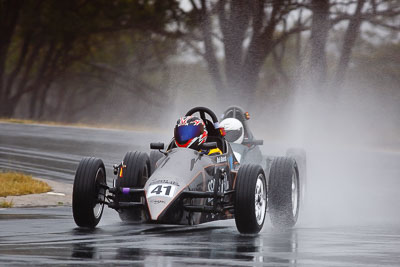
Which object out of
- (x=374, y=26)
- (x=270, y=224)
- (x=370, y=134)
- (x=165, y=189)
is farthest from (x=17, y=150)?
(x=370, y=134)

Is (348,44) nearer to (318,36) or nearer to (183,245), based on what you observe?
(318,36)

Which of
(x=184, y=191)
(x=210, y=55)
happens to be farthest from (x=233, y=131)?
(x=210, y=55)

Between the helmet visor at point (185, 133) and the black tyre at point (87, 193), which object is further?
the helmet visor at point (185, 133)

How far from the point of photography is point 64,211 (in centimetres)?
1495

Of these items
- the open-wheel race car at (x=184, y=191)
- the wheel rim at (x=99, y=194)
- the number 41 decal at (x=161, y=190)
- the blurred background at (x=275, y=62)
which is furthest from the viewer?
the blurred background at (x=275, y=62)

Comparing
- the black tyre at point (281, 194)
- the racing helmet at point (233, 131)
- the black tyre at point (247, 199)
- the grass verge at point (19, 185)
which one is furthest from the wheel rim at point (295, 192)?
the grass verge at point (19, 185)

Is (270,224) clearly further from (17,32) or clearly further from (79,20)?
(17,32)

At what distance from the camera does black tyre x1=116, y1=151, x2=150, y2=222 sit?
13.1 metres

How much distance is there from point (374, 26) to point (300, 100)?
4766 mm

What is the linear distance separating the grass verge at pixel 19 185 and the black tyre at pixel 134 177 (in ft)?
11.8

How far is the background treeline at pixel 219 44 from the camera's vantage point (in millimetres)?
41188

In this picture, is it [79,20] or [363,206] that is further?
[79,20]

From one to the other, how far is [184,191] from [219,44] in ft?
103

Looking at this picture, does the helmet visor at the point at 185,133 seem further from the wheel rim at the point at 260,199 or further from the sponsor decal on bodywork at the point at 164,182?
the sponsor decal on bodywork at the point at 164,182
